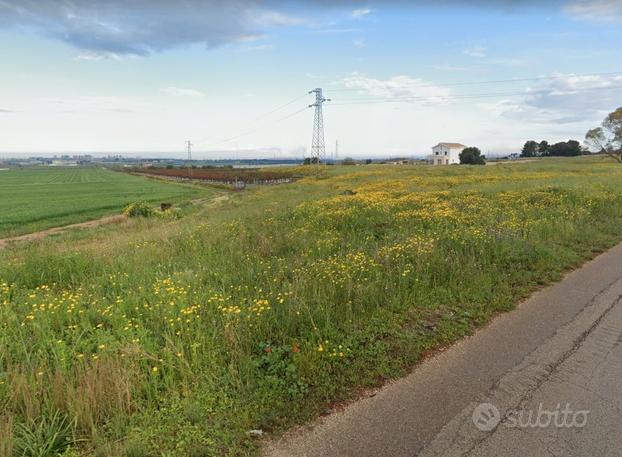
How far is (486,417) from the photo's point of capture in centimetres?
287

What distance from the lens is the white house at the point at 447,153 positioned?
373 ft

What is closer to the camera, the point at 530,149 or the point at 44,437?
the point at 44,437

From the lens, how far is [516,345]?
392 centimetres

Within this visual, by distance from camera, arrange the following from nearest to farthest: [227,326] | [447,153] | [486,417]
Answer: [486,417] < [227,326] < [447,153]

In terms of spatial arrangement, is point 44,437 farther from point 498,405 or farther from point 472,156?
point 472,156

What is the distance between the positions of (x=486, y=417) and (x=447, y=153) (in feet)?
406

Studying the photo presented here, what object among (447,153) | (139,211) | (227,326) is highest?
(447,153)

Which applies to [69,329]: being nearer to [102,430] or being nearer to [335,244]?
[102,430]

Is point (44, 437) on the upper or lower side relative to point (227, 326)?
lower

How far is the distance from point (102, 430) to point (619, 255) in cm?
967

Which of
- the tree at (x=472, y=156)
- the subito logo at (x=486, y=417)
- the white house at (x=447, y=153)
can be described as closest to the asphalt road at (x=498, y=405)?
the subito logo at (x=486, y=417)

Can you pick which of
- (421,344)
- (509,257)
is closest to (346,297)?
(421,344)

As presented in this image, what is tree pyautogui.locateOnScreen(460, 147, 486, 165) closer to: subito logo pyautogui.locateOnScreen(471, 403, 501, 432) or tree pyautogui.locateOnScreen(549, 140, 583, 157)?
tree pyautogui.locateOnScreen(549, 140, 583, 157)

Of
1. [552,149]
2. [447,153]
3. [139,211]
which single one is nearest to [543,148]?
[552,149]
